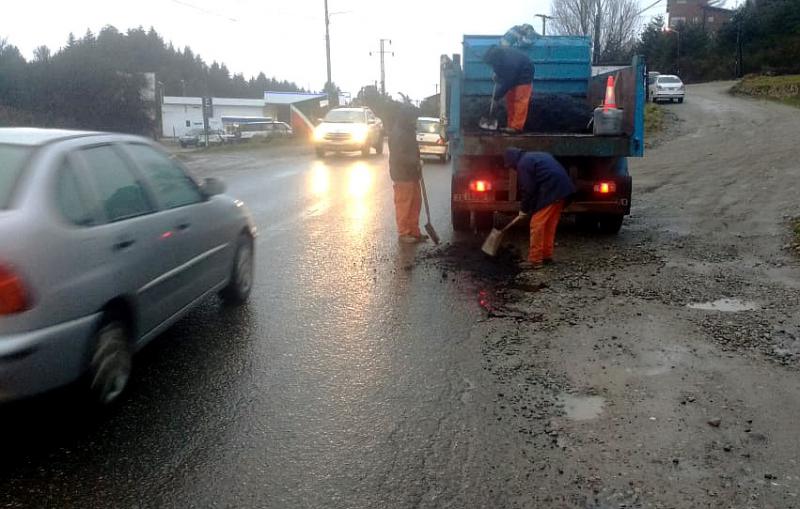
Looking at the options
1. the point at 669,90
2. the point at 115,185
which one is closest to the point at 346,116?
the point at 669,90

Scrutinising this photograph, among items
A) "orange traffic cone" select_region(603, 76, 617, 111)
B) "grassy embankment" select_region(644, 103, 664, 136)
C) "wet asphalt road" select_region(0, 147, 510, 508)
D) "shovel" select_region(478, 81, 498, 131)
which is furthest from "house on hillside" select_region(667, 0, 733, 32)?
"wet asphalt road" select_region(0, 147, 510, 508)

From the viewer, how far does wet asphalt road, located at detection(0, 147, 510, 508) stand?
11.8ft

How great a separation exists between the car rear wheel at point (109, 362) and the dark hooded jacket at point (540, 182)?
4.89 m

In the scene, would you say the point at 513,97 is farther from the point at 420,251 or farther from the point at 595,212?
the point at 420,251

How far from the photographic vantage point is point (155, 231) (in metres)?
4.92

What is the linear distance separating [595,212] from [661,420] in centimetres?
562

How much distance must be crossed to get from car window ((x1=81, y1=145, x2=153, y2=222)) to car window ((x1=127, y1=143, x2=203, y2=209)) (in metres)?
0.22

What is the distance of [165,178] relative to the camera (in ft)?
18.0

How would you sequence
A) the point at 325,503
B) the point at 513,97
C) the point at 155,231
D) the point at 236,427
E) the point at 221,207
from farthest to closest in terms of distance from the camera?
the point at 513,97 < the point at 221,207 < the point at 155,231 < the point at 236,427 < the point at 325,503

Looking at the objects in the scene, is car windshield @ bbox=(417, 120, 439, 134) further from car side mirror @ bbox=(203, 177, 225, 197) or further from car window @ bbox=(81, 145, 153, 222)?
car window @ bbox=(81, 145, 153, 222)

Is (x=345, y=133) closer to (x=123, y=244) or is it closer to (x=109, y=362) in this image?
(x=123, y=244)

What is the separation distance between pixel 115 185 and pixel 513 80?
6.63 m

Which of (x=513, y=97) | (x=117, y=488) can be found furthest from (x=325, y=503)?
(x=513, y=97)

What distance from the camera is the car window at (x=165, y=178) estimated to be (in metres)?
5.23
